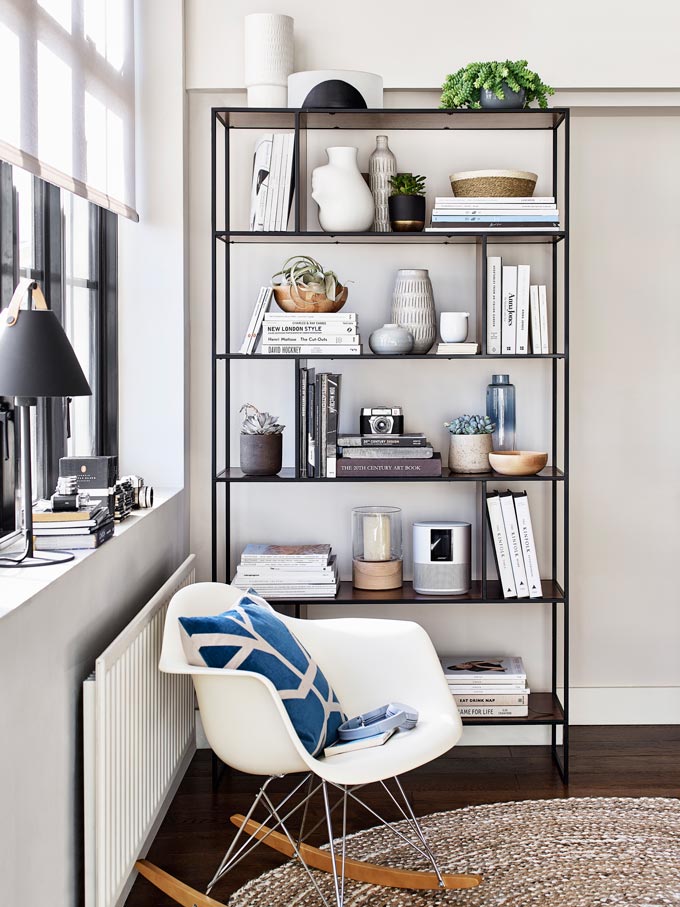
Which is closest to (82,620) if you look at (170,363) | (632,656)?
(170,363)

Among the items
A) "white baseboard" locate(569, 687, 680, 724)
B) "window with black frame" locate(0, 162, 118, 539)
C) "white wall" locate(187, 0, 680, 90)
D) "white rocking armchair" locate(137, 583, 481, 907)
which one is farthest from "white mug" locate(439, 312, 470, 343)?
"white baseboard" locate(569, 687, 680, 724)

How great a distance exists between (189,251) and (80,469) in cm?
116

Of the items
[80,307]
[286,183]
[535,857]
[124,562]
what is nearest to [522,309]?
[286,183]

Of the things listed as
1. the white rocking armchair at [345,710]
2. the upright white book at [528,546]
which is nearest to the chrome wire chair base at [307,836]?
the white rocking armchair at [345,710]

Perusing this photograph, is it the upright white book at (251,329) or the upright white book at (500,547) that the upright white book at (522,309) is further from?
the upright white book at (251,329)

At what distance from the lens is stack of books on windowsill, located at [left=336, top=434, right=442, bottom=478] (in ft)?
9.85

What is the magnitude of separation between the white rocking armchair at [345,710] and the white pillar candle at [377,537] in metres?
0.54

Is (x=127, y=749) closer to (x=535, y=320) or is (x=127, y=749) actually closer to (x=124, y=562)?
(x=124, y=562)

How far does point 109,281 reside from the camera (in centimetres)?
312

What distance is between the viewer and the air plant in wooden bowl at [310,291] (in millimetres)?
2996

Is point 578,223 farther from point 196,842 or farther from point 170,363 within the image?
point 196,842

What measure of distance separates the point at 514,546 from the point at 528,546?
5cm

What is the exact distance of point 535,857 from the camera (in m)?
2.51

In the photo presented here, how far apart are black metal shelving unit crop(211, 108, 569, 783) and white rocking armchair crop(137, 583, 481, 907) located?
0.47 metres
